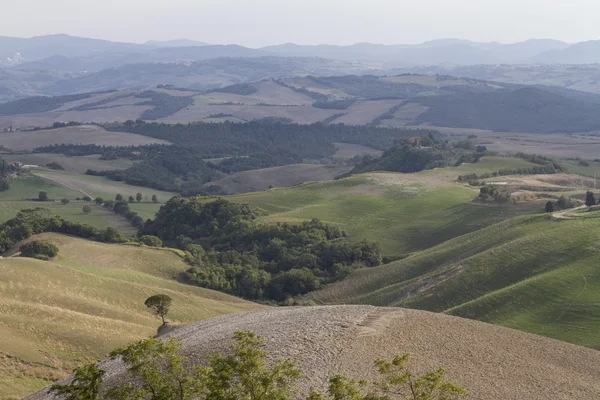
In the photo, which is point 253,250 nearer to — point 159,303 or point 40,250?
point 40,250

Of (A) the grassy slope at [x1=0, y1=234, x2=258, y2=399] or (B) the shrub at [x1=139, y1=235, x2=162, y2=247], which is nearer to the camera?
(A) the grassy slope at [x1=0, y1=234, x2=258, y2=399]

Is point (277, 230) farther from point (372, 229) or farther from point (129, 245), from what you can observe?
point (129, 245)

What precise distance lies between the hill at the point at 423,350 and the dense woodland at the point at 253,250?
155ft

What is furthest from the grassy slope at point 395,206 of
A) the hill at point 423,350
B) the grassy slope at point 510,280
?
the hill at point 423,350

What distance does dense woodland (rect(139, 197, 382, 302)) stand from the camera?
94.9m

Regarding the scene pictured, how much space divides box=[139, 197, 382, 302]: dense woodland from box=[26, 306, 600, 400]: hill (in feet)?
155

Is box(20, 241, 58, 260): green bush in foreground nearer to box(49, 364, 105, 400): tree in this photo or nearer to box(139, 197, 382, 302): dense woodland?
box(139, 197, 382, 302): dense woodland

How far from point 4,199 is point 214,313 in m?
119

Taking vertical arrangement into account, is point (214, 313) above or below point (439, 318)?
below

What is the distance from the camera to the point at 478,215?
378ft

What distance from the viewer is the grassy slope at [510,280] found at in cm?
5469

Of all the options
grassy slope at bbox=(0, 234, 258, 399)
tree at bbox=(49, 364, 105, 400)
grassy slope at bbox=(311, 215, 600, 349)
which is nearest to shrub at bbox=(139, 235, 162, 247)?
grassy slope at bbox=(0, 234, 258, 399)

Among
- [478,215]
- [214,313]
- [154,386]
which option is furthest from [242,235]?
[154,386]

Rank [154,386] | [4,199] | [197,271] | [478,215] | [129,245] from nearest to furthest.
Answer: [154,386], [197,271], [129,245], [478,215], [4,199]
